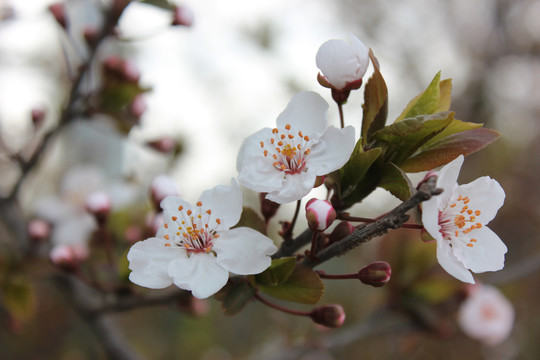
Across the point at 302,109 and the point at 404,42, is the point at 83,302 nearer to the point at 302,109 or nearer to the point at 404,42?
the point at 302,109

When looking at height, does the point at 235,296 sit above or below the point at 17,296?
above

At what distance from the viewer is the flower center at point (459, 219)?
0.66 meters

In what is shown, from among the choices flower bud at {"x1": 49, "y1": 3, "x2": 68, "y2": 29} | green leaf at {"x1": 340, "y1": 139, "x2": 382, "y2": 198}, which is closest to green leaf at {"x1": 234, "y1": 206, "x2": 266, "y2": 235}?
green leaf at {"x1": 340, "y1": 139, "x2": 382, "y2": 198}

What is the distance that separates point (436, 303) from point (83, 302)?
3.62 feet

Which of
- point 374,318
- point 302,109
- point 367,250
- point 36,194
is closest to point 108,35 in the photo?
point 302,109

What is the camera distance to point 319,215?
1.95 feet

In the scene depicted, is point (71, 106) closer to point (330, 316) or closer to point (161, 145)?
point (161, 145)

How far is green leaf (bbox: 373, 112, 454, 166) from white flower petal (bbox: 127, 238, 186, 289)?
0.34 meters

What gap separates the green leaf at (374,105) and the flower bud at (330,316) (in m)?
0.28

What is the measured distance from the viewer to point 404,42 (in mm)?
4312

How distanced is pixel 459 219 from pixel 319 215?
221 millimetres

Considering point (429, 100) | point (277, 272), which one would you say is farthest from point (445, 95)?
point (277, 272)

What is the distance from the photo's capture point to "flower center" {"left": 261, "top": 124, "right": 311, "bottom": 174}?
680 millimetres

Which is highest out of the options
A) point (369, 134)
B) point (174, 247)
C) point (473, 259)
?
point (369, 134)
